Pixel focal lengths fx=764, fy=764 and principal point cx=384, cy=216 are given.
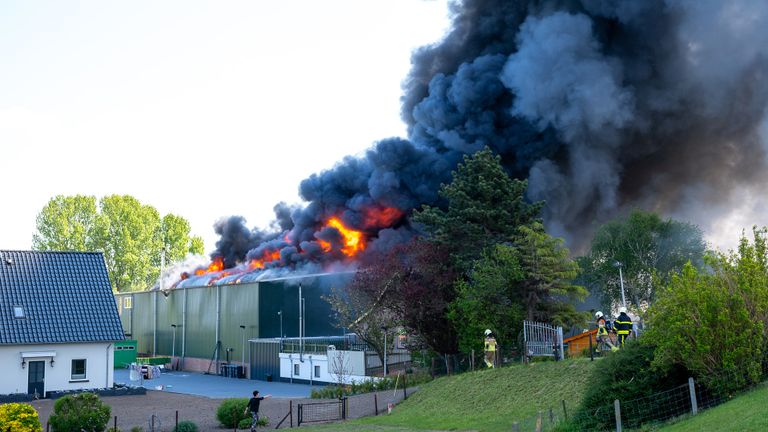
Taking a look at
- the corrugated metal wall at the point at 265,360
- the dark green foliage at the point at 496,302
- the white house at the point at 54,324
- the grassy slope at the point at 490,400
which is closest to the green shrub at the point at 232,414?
the grassy slope at the point at 490,400

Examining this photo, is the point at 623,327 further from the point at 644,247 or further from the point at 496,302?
the point at 644,247

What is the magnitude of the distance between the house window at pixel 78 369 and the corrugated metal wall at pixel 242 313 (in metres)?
13.1

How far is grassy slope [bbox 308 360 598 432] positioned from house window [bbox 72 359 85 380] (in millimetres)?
16695

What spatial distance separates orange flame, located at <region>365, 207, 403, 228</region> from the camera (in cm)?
5906

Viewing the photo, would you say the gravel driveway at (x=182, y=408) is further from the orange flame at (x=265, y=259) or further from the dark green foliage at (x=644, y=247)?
the dark green foliage at (x=644, y=247)

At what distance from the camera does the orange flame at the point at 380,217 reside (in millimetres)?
59059

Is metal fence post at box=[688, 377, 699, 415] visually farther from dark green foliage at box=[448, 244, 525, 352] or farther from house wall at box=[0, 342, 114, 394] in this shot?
house wall at box=[0, 342, 114, 394]

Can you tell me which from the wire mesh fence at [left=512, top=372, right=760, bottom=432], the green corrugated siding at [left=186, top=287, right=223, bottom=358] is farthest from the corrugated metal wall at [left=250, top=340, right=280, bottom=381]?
the wire mesh fence at [left=512, top=372, right=760, bottom=432]

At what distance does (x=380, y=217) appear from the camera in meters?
59.4

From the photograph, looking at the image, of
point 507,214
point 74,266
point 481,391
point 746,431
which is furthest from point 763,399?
point 74,266

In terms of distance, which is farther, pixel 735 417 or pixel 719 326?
pixel 719 326

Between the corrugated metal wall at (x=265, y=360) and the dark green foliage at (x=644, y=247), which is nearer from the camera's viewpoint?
the corrugated metal wall at (x=265, y=360)

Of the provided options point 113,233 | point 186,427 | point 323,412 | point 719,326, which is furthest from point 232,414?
point 113,233

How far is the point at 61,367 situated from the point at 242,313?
15894mm
